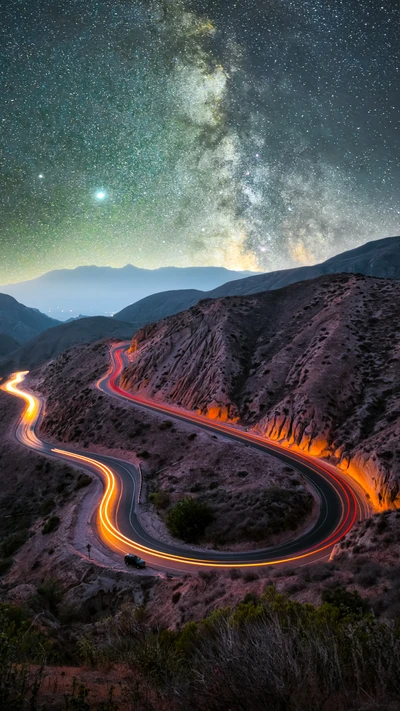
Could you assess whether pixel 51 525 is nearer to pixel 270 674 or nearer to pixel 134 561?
pixel 134 561

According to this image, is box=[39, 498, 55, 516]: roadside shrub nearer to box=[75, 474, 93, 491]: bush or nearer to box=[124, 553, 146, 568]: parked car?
box=[75, 474, 93, 491]: bush

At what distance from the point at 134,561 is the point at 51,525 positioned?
1415cm

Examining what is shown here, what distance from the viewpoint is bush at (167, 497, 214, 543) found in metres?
34.1

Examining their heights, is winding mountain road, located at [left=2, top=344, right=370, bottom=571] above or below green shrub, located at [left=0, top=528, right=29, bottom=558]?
above

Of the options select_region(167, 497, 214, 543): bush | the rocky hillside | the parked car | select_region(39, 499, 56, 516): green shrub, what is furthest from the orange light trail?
select_region(39, 499, 56, 516): green shrub

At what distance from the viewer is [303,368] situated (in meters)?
61.5

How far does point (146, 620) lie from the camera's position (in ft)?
73.0

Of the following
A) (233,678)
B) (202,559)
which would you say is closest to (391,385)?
(202,559)

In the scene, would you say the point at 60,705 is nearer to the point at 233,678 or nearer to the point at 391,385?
the point at 233,678

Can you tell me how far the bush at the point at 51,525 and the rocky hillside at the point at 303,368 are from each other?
104ft

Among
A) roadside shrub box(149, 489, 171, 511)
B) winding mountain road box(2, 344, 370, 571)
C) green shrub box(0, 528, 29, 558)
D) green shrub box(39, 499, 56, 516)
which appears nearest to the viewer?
winding mountain road box(2, 344, 370, 571)

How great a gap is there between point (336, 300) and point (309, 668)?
73.8 meters

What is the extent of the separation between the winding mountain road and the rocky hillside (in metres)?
2.75

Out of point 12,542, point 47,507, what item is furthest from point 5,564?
point 47,507
